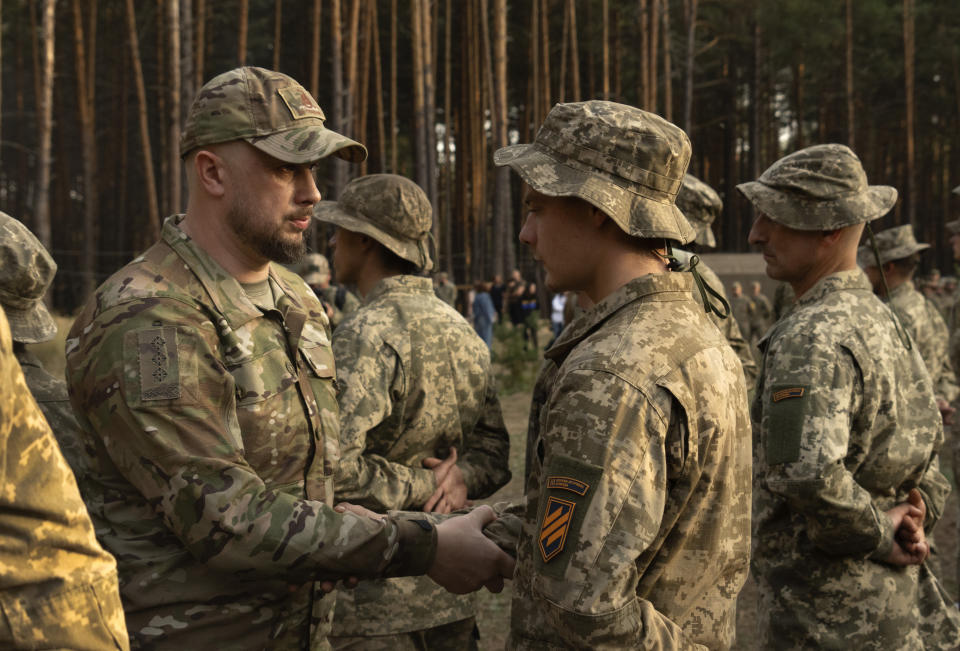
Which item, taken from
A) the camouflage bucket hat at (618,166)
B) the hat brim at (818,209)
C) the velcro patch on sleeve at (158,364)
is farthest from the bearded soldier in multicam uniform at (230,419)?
the hat brim at (818,209)

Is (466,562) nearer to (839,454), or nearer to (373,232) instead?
(839,454)

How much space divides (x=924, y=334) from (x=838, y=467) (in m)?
4.38

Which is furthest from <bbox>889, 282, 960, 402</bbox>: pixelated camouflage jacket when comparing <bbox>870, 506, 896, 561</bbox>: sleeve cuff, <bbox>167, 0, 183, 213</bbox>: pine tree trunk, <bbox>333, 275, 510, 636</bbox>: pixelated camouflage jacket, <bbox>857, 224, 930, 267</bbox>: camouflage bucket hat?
<bbox>167, 0, 183, 213</bbox>: pine tree trunk

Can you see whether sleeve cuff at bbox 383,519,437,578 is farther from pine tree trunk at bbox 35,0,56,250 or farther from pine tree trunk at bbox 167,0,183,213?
pine tree trunk at bbox 35,0,56,250

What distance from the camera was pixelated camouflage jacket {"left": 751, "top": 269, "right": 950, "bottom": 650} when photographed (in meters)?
2.94

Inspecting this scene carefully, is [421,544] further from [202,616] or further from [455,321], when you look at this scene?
[455,321]

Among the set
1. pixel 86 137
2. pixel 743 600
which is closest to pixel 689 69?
pixel 86 137

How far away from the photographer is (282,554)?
2.12 meters

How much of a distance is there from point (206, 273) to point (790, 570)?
7.53 ft

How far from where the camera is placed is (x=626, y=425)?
189 cm

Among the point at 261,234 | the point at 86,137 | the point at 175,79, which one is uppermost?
the point at 175,79

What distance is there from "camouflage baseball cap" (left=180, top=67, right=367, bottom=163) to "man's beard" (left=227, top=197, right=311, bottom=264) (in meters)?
0.18

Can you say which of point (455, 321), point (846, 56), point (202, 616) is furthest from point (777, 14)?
point (202, 616)

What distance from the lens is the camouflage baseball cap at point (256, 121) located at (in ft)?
7.76
